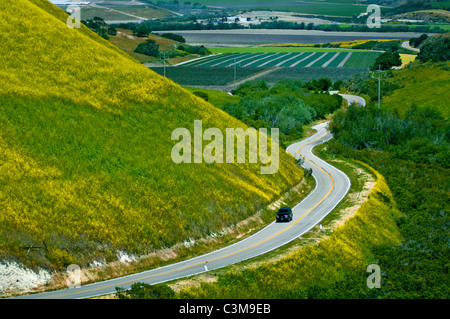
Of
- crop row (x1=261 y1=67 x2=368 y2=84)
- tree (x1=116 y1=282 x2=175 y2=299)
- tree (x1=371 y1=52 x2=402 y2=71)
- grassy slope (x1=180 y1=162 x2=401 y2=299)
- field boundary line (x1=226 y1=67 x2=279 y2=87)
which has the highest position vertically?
tree (x1=371 y1=52 x2=402 y2=71)

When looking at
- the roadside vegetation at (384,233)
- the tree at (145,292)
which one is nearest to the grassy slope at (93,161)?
the tree at (145,292)

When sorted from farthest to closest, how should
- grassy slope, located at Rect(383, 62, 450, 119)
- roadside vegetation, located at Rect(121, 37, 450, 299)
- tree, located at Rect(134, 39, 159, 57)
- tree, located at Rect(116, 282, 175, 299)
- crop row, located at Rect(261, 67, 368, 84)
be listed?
tree, located at Rect(134, 39, 159, 57) < crop row, located at Rect(261, 67, 368, 84) < grassy slope, located at Rect(383, 62, 450, 119) < roadside vegetation, located at Rect(121, 37, 450, 299) < tree, located at Rect(116, 282, 175, 299)

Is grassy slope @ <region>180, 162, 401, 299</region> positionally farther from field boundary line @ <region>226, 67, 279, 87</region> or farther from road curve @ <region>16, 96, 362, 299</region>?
field boundary line @ <region>226, 67, 279, 87</region>

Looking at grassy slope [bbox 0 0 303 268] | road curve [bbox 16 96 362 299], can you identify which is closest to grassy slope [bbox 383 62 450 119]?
road curve [bbox 16 96 362 299]

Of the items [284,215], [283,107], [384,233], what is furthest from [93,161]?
[283,107]

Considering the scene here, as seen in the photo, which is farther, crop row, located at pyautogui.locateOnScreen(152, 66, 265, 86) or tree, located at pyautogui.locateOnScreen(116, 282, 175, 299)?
crop row, located at pyautogui.locateOnScreen(152, 66, 265, 86)

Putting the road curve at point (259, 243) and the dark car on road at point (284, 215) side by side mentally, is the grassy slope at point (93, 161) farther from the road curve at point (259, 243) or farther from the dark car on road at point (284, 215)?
the dark car on road at point (284, 215)

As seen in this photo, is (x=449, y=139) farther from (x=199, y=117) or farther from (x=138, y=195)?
(x=138, y=195)
